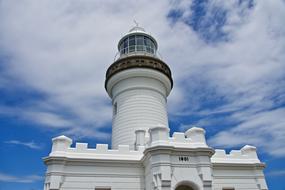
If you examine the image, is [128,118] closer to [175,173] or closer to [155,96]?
[155,96]

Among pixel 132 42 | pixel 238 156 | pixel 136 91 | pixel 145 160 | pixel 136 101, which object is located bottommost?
pixel 145 160

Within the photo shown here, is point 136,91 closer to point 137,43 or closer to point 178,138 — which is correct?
point 137,43

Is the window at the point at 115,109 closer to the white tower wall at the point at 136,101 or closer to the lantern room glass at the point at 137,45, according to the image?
the white tower wall at the point at 136,101

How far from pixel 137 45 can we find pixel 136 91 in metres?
4.16

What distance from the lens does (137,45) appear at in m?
18.5

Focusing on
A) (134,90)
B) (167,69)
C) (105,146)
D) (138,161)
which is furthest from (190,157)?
(167,69)

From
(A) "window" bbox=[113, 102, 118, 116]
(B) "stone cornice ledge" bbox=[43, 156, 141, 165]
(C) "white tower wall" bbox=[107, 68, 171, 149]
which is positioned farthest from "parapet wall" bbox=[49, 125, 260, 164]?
(A) "window" bbox=[113, 102, 118, 116]

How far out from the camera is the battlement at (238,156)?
44.4ft

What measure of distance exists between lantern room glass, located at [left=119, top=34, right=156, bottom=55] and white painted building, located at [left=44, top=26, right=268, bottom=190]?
2229mm

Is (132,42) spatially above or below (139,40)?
below

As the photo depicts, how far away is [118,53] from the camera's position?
1923cm

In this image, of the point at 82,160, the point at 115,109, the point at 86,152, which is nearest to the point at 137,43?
the point at 115,109

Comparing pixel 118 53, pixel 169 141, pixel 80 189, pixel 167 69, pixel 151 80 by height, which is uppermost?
pixel 118 53

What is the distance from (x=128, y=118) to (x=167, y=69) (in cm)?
501
